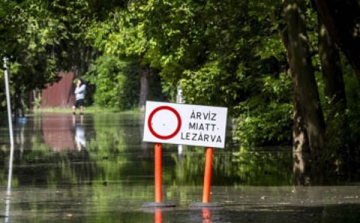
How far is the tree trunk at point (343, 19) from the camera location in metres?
12.8

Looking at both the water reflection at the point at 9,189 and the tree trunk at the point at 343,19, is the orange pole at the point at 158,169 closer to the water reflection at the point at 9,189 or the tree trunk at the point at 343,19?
the water reflection at the point at 9,189

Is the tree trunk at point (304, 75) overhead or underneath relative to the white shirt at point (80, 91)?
underneath

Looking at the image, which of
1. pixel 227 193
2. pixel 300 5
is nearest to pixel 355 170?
pixel 300 5

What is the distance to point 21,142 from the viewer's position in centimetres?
3694

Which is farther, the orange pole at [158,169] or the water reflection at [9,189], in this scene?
the orange pole at [158,169]

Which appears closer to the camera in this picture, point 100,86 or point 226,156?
point 226,156

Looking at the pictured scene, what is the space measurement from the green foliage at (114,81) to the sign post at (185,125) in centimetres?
6407

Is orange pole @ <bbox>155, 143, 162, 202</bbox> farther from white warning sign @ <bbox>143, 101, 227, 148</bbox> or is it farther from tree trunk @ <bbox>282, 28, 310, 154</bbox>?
tree trunk @ <bbox>282, 28, 310, 154</bbox>

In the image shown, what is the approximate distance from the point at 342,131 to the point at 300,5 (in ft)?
8.62

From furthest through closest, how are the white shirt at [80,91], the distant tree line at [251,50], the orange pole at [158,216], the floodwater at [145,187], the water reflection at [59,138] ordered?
1. the white shirt at [80,91]
2. the water reflection at [59,138]
3. the distant tree line at [251,50]
4. the floodwater at [145,187]
5. the orange pole at [158,216]

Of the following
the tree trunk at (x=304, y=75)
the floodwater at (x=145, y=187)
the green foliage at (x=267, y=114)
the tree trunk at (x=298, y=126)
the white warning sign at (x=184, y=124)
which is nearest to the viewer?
the floodwater at (x=145, y=187)

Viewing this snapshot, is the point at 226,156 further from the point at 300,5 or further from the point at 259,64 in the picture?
the point at 300,5

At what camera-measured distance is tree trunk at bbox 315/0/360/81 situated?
12789 mm

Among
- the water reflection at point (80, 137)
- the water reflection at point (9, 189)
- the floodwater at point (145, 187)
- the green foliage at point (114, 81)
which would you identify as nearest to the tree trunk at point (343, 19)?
the floodwater at point (145, 187)
